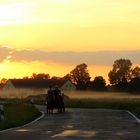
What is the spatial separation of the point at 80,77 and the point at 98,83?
814 inches

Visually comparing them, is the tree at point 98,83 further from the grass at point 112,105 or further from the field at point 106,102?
the grass at point 112,105

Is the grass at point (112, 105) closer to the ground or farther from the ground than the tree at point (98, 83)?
closer to the ground

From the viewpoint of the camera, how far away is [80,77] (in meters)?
180

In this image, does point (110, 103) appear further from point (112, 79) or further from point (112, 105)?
point (112, 79)

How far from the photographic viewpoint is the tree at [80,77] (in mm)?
174050

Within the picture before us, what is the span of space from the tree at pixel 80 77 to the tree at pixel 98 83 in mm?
7431

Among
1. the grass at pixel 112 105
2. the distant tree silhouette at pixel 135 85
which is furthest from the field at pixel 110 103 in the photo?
the distant tree silhouette at pixel 135 85

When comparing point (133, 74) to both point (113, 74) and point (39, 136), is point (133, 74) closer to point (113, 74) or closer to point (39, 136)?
point (113, 74)

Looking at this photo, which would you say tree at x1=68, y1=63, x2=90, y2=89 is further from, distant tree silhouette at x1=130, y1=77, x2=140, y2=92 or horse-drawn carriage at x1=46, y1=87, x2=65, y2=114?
horse-drawn carriage at x1=46, y1=87, x2=65, y2=114

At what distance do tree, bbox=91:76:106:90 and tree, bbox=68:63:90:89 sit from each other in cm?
743

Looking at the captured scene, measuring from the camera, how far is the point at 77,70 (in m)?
187

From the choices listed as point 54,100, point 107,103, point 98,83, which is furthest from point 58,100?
point 98,83

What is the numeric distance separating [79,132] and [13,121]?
8753mm

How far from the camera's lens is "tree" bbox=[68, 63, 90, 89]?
571 ft
